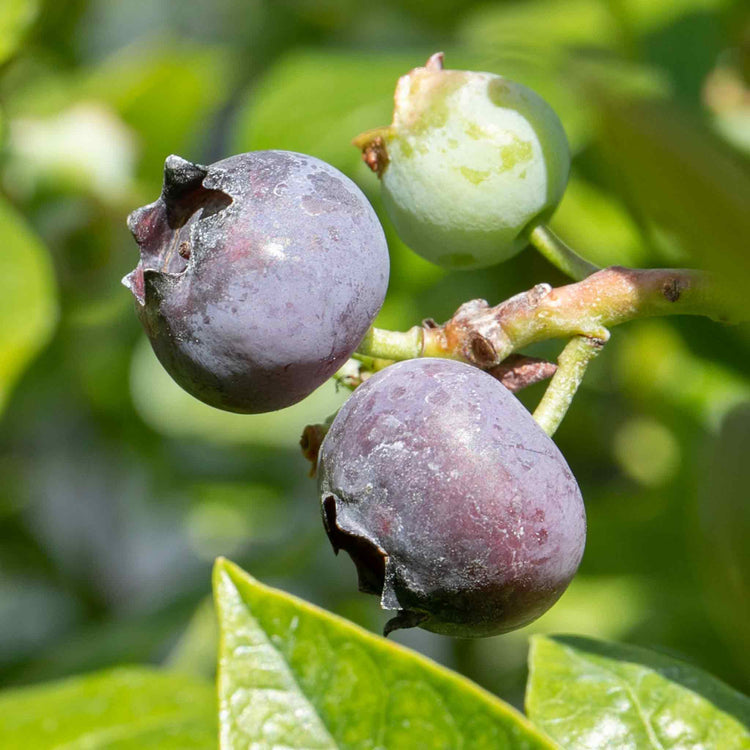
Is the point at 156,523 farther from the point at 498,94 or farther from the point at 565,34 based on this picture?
the point at 498,94

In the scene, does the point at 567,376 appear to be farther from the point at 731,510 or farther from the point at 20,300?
the point at 20,300

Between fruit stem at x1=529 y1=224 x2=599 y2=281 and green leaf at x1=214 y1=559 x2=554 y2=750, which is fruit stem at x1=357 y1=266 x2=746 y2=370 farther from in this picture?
green leaf at x1=214 y1=559 x2=554 y2=750

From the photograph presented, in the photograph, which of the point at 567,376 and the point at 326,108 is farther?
the point at 326,108

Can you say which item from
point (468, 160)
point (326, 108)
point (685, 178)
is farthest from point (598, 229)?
point (685, 178)

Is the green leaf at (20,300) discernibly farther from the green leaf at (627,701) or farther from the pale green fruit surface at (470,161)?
the green leaf at (627,701)

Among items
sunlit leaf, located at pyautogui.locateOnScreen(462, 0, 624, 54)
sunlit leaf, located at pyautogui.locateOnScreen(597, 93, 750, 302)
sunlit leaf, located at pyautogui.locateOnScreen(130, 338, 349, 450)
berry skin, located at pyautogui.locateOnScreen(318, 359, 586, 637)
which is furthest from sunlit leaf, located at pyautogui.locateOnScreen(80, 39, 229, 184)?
sunlit leaf, located at pyautogui.locateOnScreen(597, 93, 750, 302)

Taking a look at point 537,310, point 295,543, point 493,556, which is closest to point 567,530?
point 493,556
